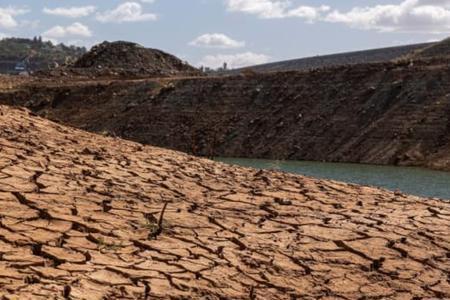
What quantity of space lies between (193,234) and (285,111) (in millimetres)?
28997

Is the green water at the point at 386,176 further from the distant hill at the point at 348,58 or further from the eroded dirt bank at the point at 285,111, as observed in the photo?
the distant hill at the point at 348,58

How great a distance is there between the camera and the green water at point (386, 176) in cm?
1922

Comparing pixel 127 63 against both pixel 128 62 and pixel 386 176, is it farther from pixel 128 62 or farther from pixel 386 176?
pixel 386 176

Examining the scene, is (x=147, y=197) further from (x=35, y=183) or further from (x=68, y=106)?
(x=68, y=106)

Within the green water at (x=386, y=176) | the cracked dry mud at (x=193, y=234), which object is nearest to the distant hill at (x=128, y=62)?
the green water at (x=386, y=176)

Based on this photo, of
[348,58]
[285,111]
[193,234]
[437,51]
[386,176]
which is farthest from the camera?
[348,58]

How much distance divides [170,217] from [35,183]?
1598 mm

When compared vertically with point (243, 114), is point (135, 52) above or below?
above

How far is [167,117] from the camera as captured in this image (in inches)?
1512

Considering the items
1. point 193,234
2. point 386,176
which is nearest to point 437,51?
point 386,176

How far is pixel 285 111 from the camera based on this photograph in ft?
118

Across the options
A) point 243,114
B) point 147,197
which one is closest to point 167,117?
point 243,114

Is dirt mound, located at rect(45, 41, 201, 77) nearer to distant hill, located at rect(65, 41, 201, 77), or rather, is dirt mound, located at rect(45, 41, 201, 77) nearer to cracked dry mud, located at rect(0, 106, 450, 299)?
distant hill, located at rect(65, 41, 201, 77)

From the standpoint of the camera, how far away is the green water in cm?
1922
